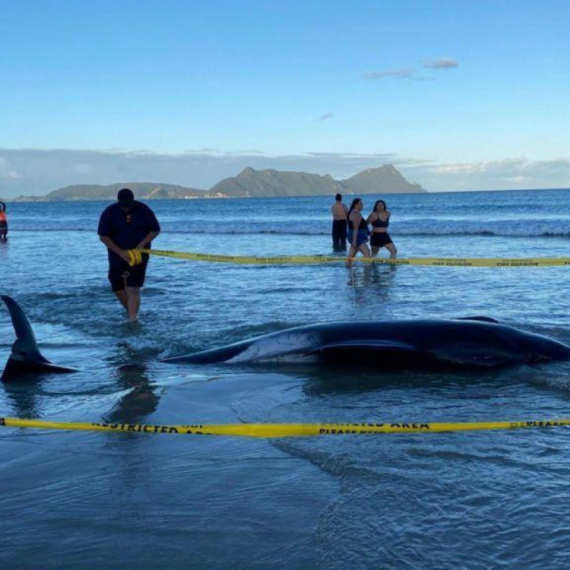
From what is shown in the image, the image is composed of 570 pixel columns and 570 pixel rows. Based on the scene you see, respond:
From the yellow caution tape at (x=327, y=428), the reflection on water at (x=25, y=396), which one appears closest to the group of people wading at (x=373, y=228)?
the reflection on water at (x=25, y=396)

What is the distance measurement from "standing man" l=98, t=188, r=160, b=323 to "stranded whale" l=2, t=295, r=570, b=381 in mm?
2892

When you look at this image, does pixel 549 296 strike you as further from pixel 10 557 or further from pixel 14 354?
pixel 10 557

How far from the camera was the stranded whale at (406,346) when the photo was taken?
6879 mm

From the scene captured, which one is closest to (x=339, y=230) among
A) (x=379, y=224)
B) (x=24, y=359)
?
(x=379, y=224)

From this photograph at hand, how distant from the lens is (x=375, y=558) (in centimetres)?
323

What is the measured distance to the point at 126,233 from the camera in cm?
993

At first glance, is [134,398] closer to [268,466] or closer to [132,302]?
[268,466]

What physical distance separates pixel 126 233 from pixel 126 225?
0.11 meters

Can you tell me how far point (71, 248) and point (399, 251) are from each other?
13.1 meters

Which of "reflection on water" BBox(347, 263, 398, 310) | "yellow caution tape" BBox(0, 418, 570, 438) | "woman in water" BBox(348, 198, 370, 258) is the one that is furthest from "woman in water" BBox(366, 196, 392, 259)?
"yellow caution tape" BBox(0, 418, 570, 438)

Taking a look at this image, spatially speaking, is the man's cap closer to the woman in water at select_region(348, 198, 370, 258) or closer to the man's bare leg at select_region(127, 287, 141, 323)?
the man's bare leg at select_region(127, 287, 141, 323)

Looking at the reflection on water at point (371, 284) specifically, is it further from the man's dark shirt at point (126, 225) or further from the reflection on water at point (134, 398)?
the reflection on water at point (134, 398)

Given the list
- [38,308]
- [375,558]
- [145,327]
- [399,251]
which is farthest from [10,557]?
[399,251]

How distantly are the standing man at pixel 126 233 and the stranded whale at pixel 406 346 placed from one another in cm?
289
